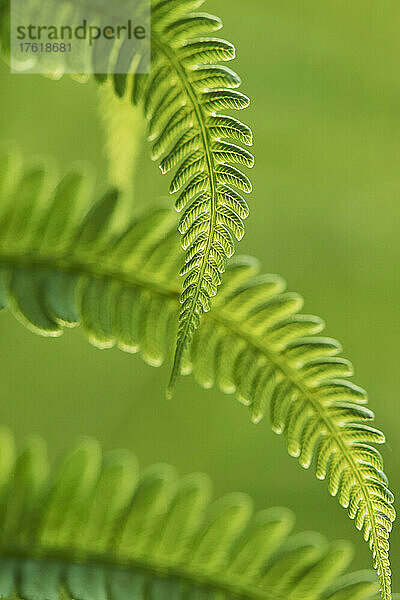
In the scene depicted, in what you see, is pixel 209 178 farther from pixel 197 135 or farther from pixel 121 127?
pixel 121 127

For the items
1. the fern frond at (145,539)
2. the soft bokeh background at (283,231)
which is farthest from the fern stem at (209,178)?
the soft bokeh background at (283,231)

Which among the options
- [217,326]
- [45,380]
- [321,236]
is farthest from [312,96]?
[217,326]

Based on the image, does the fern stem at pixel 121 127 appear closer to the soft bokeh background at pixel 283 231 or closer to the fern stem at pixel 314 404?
the fern stem at pixel 314 404

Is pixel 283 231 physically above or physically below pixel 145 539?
above

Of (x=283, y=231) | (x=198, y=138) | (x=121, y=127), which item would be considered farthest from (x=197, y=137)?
(x=283, y=231)

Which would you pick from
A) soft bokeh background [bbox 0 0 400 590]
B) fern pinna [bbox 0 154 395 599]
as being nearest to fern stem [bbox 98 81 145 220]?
fern pinna [bbox 0 154 395 599]

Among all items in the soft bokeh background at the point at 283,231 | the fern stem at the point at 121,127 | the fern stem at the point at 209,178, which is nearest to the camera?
the fern stem at the point at 209,178
